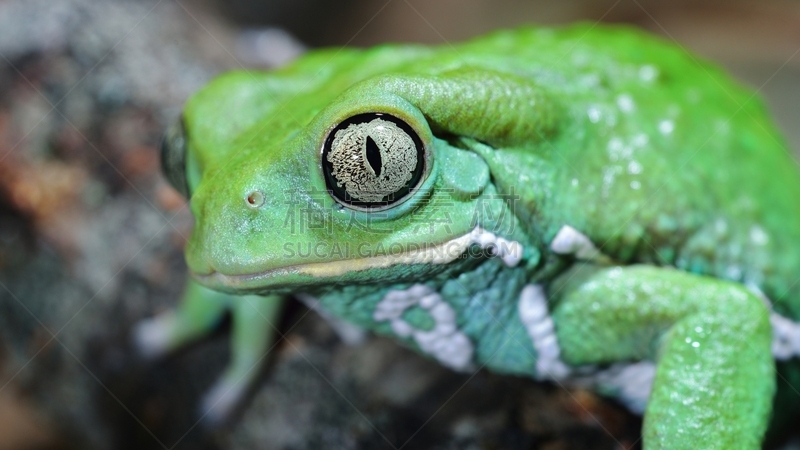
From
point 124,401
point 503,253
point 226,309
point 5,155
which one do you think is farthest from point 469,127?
point 5,155

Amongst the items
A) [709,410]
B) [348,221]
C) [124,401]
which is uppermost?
[348,221]

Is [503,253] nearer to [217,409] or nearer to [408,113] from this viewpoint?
[408,113]

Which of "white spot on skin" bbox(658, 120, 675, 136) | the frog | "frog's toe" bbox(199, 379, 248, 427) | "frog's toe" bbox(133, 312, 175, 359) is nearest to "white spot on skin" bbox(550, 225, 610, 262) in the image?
the frog

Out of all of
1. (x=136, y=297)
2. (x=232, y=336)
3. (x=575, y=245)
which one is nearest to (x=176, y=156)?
(x=232, y=336)

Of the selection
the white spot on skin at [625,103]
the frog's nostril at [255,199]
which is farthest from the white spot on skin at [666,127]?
the frog's nostril at [255,199]

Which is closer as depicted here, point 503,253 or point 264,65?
point 503,253

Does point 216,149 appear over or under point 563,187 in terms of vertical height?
under

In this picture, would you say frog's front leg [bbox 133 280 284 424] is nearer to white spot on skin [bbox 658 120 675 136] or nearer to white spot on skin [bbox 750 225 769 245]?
white spot on skin [bbox 658 120 675 136]

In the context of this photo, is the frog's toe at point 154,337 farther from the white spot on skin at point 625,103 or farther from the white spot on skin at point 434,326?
the white spot on skin at point 625,103
